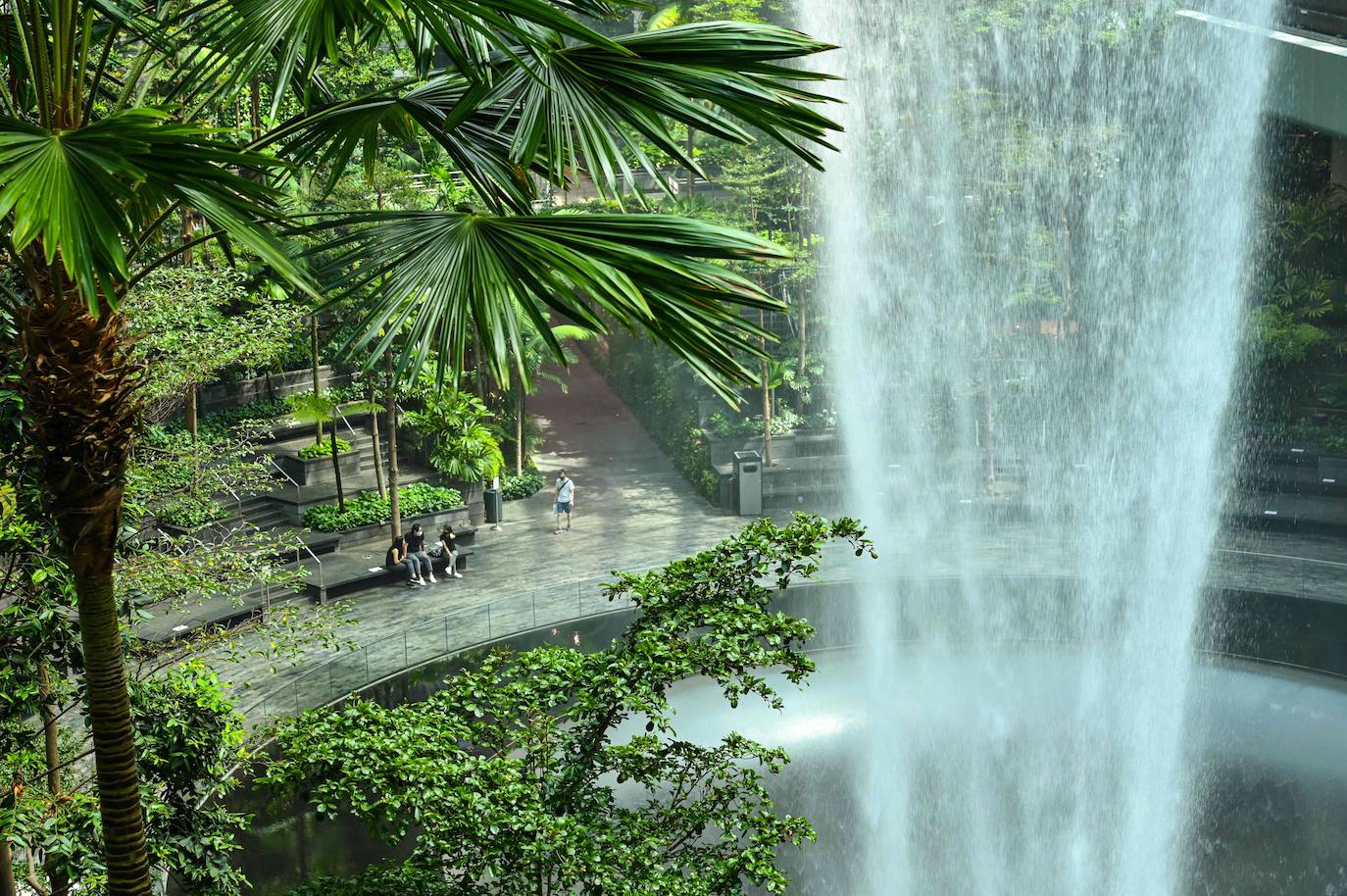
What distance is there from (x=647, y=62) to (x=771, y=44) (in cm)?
46

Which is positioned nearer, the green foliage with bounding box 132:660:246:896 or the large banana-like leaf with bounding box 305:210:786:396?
the large banana-like leaf with bounding box 305:210:786:396

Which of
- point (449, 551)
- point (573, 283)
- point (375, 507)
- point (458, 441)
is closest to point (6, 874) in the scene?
point (573, 283)

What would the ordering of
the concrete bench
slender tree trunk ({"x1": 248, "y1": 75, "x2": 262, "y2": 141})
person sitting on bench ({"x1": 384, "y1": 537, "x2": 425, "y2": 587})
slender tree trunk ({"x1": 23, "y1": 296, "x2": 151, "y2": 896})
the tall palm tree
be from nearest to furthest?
the tall palm tree → slender tree trunk ({"x1": 23, "y1": 296, "x2": 151, "y2": 896}) → slender tree trunk ({"x1": 248, "y1": 75, "x2": 262, "y2": 141}) → the concrete bench → person sitting on bench ({"x1": 384, "y1": 537, "x2": 425, "y2": 587})

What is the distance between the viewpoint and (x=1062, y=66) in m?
25.2

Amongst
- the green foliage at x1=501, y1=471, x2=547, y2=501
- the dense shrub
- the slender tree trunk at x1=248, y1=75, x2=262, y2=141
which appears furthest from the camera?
the green foliage at x1=501, y1=471, x2=547, y2=501

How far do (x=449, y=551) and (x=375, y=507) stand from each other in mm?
2544

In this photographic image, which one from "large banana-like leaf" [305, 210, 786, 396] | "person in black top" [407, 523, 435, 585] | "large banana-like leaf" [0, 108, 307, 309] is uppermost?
"large banana-like leaf" [0, 108, 307, 309]

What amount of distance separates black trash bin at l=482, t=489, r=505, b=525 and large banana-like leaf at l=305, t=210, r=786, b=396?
66.1 feet

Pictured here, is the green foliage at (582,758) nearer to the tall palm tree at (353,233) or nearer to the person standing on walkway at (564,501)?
the tall palm tree at (353,233)

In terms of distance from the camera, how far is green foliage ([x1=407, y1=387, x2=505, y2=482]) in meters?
25.0

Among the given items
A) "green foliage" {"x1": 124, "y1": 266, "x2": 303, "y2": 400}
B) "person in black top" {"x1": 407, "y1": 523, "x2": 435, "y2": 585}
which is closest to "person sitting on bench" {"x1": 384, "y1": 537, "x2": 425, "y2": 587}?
"person in black top" {"x1": 407, "y1": 523, "x2": 435, "y2": 585}

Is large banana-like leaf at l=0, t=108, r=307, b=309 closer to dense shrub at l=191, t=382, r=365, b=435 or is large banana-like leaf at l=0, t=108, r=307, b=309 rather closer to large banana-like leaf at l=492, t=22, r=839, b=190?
large banana-like leaf at l=492, t=22, r=839, b=190

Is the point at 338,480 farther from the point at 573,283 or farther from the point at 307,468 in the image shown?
the point at 573,283

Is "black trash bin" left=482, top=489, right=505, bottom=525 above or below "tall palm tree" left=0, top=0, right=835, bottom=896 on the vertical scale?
below
